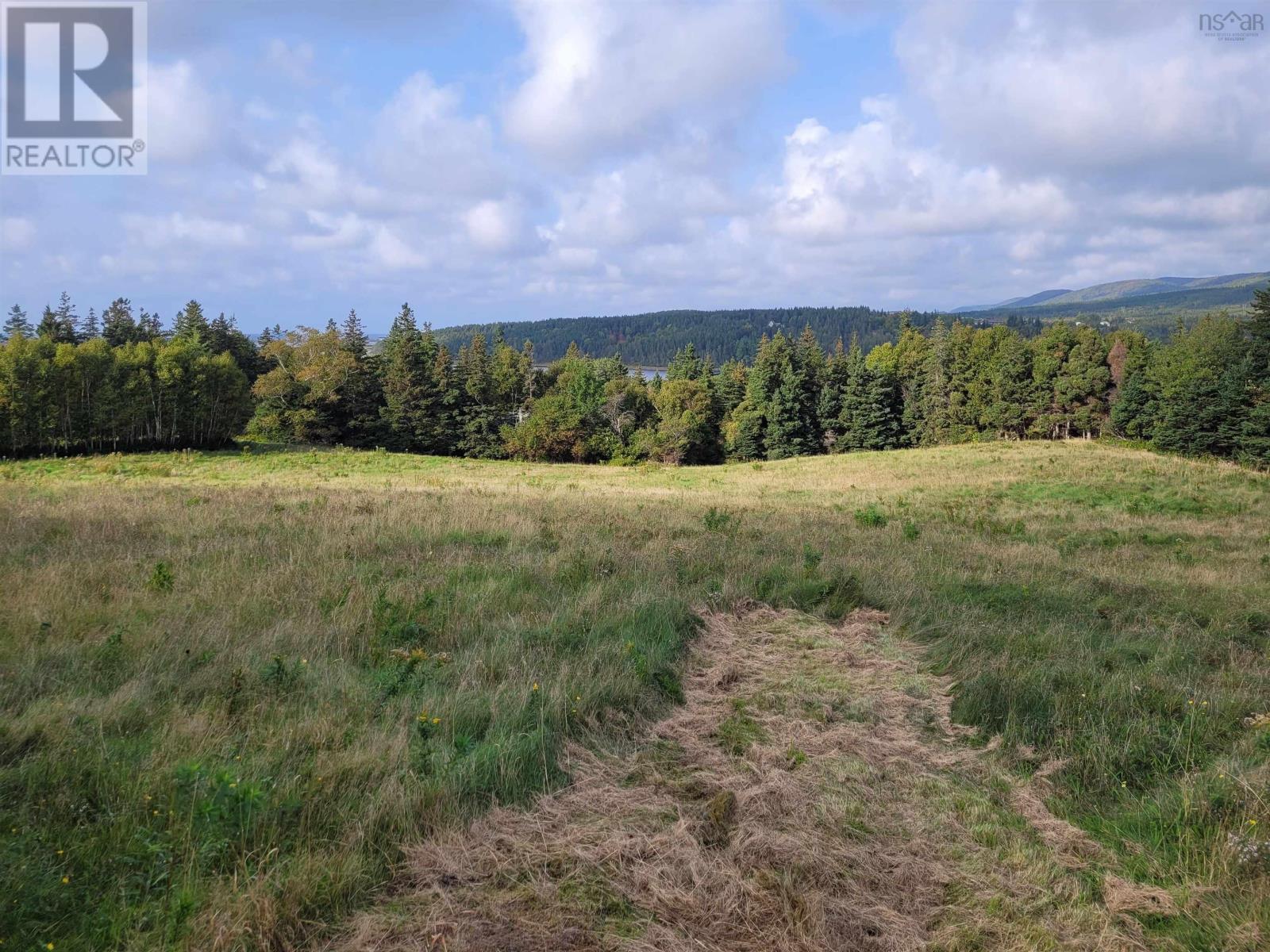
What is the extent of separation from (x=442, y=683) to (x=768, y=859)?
2841 millimetres

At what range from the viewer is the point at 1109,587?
9.57m

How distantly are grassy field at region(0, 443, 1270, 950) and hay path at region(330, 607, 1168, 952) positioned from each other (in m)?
0.13

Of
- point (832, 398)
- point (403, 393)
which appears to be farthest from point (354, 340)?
point (832, 398)

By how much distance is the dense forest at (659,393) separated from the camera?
43.3 m

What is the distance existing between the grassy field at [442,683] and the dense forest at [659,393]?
37307 mm

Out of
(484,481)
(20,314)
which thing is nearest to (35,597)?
(484,481)

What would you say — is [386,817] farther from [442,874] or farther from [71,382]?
[71,382]

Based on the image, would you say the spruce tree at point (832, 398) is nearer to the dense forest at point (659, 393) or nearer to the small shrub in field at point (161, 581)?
the dense forest at point (659, 393)

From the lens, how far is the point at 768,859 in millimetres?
3391

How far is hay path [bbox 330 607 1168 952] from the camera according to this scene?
2.94 metres

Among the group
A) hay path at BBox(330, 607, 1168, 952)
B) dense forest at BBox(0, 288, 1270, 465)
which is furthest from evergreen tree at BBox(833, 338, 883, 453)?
hay path at BBox(330, 607, 1168, 952)

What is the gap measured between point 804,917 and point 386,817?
82.2 inches

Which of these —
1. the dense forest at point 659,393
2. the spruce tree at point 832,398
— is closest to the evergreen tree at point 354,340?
the dense forest at point 659,393

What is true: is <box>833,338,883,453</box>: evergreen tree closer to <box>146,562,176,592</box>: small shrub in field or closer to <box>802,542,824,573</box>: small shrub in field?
<box>802,542,824,573</box>: small shrub in field
